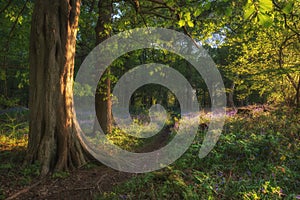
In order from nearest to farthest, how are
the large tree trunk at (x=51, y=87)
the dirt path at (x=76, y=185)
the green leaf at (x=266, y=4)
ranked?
the green leaf at (x=266, y=4) < the dirt path at (x=76, y=185) < the large tree trunk at (x=51, y=87)

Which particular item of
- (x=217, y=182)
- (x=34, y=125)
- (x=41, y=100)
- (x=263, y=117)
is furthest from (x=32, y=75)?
(x=263, y=117)

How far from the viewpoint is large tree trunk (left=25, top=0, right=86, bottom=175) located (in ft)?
17.6

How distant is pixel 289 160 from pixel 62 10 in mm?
5831

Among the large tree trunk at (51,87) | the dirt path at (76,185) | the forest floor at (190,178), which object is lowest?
the dirt path at (76,185)

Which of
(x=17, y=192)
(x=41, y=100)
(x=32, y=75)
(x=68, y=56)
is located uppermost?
(x=68, y=56)

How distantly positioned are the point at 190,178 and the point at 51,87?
11.3 ft

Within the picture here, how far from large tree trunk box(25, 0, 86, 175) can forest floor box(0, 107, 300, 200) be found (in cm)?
40

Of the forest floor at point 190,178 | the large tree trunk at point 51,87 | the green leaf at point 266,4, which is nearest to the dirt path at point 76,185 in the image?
the forest floor at point 190,178

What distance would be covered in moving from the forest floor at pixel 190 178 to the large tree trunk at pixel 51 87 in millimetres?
398

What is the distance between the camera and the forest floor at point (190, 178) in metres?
3.75

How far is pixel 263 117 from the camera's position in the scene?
1004 centimetres

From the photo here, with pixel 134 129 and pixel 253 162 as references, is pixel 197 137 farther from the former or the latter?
pixel 134 129

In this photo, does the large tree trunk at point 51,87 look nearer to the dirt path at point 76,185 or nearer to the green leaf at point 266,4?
the dirt path at point 76,185

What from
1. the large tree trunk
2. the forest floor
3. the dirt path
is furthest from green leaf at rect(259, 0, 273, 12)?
the large tree trunk
